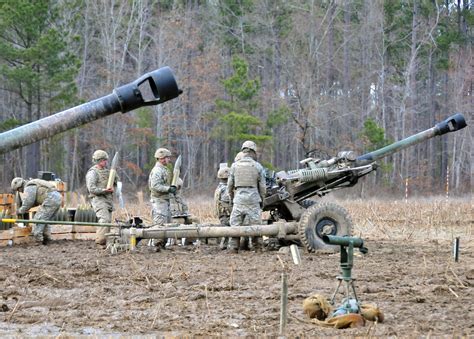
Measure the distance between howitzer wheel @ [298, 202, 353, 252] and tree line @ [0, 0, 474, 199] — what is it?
27850 millimetres

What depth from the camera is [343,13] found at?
54000 mm

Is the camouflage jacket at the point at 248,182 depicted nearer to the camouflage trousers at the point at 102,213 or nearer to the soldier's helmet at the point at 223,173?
the soldier's helmet at the point at 223,173

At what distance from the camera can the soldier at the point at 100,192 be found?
52.9ft

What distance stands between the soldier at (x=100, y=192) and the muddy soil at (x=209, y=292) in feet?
4.33

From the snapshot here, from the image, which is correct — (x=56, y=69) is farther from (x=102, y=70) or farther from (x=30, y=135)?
(x=30, y=135)

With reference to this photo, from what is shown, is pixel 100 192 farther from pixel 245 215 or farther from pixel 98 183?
pixel 245 215

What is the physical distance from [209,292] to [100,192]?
685 cm

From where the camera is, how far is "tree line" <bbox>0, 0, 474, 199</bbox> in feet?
152

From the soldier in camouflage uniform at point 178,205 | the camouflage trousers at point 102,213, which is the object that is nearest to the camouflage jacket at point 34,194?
the camouflage trousers at point 102,213

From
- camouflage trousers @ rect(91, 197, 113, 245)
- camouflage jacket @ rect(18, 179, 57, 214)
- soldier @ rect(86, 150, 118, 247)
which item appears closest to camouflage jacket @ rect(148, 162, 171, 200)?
soldier @ rect(86, 150, 118, 247)

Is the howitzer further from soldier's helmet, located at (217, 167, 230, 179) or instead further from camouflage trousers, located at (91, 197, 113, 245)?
camouflage trousers, located at (91, 197, 113, 245)

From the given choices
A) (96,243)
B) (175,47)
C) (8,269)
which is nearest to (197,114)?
(175,47)

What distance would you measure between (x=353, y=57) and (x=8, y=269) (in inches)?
1685

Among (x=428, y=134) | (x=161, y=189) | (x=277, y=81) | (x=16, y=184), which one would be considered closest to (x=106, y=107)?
(x=161, y=189)
